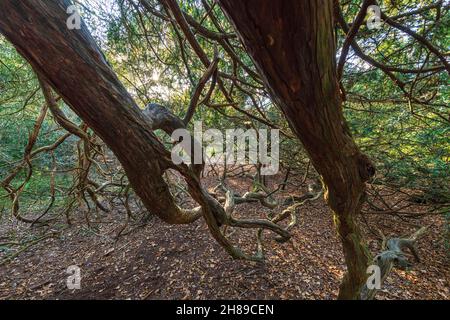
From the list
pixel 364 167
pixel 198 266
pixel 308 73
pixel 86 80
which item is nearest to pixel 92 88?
pixel 86 80

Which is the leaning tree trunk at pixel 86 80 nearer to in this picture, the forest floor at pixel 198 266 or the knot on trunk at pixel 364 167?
the knot on trunk at pixel 364 167

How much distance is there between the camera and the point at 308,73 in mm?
663

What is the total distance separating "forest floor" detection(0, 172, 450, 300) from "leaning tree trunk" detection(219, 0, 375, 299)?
1.46 metres

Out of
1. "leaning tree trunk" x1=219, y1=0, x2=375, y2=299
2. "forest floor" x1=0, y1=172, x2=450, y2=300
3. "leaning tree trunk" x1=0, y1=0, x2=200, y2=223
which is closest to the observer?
"leaning tree trunk" x1=219, y1=0, x2=375, y2=299

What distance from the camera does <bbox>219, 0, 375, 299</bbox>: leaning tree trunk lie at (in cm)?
53

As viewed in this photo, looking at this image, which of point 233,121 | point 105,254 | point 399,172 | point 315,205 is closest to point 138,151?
point 105,254

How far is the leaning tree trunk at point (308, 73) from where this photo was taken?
53 cm

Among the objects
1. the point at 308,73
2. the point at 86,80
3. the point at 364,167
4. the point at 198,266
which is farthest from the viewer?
the point at 198,266

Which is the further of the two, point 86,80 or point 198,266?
point 198,266

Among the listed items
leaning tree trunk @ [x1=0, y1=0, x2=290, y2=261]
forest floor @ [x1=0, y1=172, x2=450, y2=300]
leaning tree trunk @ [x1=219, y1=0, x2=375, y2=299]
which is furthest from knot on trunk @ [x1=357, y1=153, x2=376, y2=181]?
forest floor @ [x1=0, y1=172, x2=450, y2=300]

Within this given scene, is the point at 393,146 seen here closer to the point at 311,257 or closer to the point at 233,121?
the point at 311,257

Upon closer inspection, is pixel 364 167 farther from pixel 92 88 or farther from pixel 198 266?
pixel 198 266

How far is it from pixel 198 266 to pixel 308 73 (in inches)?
91.5

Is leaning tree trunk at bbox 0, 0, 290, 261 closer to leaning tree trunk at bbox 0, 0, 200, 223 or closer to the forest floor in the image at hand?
leaning tree trunk at bbox 0, 0, 200, 223
